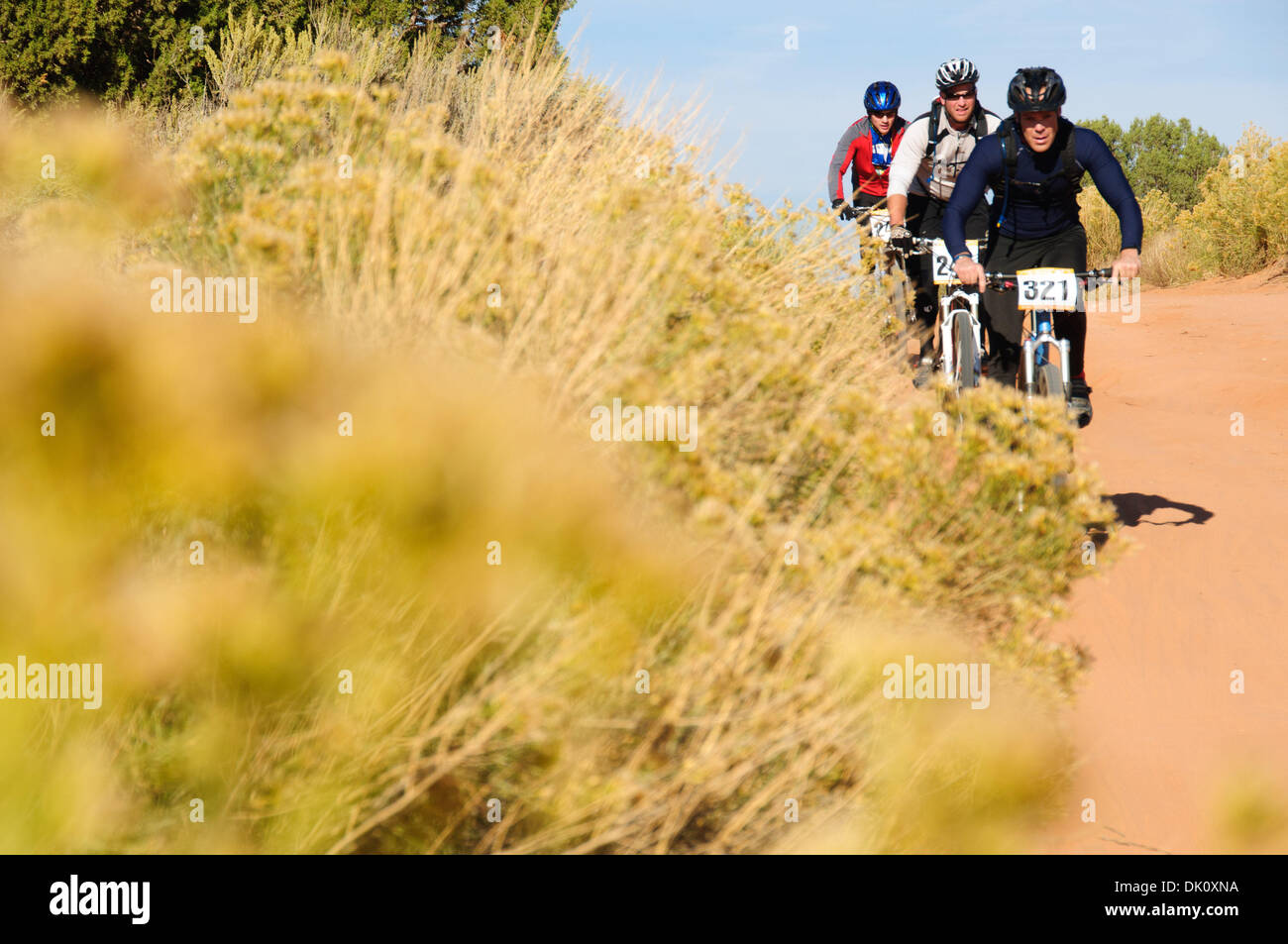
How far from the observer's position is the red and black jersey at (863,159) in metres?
8.87

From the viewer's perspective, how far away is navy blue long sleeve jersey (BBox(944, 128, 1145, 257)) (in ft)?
18.0

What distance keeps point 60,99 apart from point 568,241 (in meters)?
14.8

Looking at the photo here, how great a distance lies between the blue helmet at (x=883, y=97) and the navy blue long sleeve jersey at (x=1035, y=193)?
3099 millimetres

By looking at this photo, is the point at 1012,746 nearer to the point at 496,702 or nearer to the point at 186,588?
the point at 496,702

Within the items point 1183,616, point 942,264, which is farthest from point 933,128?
point 1183,616

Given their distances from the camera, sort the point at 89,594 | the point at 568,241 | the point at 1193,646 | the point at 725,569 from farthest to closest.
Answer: the point at 1193,646 → the point at 568,241 → the point at 725,569 → the point at 89,594

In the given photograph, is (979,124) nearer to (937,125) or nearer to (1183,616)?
(937,125)

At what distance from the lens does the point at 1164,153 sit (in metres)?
44.0

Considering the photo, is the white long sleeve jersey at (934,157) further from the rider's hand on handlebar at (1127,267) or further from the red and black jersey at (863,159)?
the rider's hand on handlebar at (1127,267)

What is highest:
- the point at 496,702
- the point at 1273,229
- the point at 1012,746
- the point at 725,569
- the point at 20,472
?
the point at 1273,229

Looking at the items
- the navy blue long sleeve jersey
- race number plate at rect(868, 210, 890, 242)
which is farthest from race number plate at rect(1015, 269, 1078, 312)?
race number plate at rect(868, 210, 890, 242)

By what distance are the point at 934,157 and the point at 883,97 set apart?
58.5 inches

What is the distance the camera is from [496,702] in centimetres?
262

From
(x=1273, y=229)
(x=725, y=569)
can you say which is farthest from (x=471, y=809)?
(x=1273, y=229)
